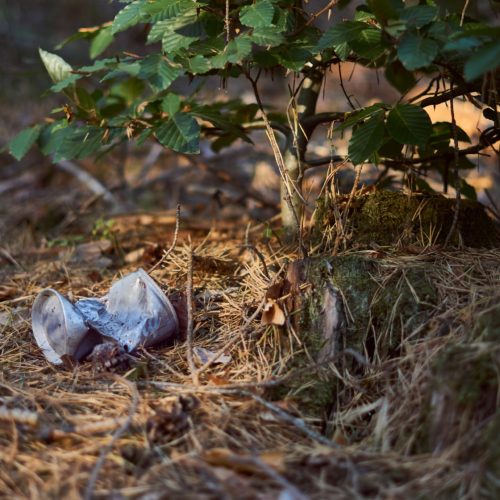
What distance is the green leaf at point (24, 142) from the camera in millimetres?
2514

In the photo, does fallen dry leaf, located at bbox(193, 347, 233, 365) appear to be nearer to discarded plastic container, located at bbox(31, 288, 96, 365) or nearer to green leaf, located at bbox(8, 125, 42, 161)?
discarded plastic container, located at bbox(31, 288, 96, 365)

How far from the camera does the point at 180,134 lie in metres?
2.09

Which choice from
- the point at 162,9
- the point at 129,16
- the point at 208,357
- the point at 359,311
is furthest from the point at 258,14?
the point at 208,357

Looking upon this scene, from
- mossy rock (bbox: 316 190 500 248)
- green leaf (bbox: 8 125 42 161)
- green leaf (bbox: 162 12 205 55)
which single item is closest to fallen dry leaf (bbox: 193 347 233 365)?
mossy rock (bbox: 316 190 500 248)

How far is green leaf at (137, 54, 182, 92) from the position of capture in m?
1.96

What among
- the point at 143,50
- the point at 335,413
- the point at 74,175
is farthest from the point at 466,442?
the point at 143,50

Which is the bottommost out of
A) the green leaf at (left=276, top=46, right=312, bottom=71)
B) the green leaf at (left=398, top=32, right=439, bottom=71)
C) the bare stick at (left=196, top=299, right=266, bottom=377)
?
the bare stick at (left=196, top=299, right=266, bottom=377)

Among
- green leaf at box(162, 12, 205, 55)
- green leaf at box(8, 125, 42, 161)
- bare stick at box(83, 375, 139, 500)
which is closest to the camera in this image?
bare stick at box(83, 375, 139, 500)

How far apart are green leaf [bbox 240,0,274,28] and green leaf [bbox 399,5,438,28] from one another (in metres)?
0.40

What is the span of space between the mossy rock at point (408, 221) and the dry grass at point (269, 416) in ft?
0.48

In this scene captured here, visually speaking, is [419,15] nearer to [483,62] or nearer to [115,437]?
[483,62]

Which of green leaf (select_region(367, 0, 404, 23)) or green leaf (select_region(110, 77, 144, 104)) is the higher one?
green leaf (select_region(367, 0, 404, 23))

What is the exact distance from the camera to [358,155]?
1945mm

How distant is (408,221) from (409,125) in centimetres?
39
